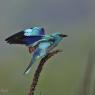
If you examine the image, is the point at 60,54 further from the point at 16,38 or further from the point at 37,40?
the point at 16,38

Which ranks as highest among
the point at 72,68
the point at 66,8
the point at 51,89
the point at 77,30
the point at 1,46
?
the point at 66,8

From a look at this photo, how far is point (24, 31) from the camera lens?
70.0 inches

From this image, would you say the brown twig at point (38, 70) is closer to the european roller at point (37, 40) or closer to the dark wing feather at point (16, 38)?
the european roller at point (37, 40)

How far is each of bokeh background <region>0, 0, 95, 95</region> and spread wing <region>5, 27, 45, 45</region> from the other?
1.4 inches

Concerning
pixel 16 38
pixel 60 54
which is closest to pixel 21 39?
pixel 16 38

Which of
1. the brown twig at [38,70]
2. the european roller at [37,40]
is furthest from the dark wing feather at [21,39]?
the brown twig at [38,70]

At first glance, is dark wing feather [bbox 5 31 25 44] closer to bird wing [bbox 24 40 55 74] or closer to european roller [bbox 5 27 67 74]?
european roller [bbox 5 27 67 74]

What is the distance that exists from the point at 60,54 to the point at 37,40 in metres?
0.18

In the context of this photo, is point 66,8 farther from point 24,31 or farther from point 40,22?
point 24,31

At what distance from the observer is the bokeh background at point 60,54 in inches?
69.0

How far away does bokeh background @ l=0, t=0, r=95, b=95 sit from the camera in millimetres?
1753

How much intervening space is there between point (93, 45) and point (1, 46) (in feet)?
2.01

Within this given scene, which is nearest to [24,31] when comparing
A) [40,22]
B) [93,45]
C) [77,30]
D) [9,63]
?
[40,22]

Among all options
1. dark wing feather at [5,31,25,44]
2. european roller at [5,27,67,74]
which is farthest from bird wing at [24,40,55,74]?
dark wing feather at [5,31,25,44]
